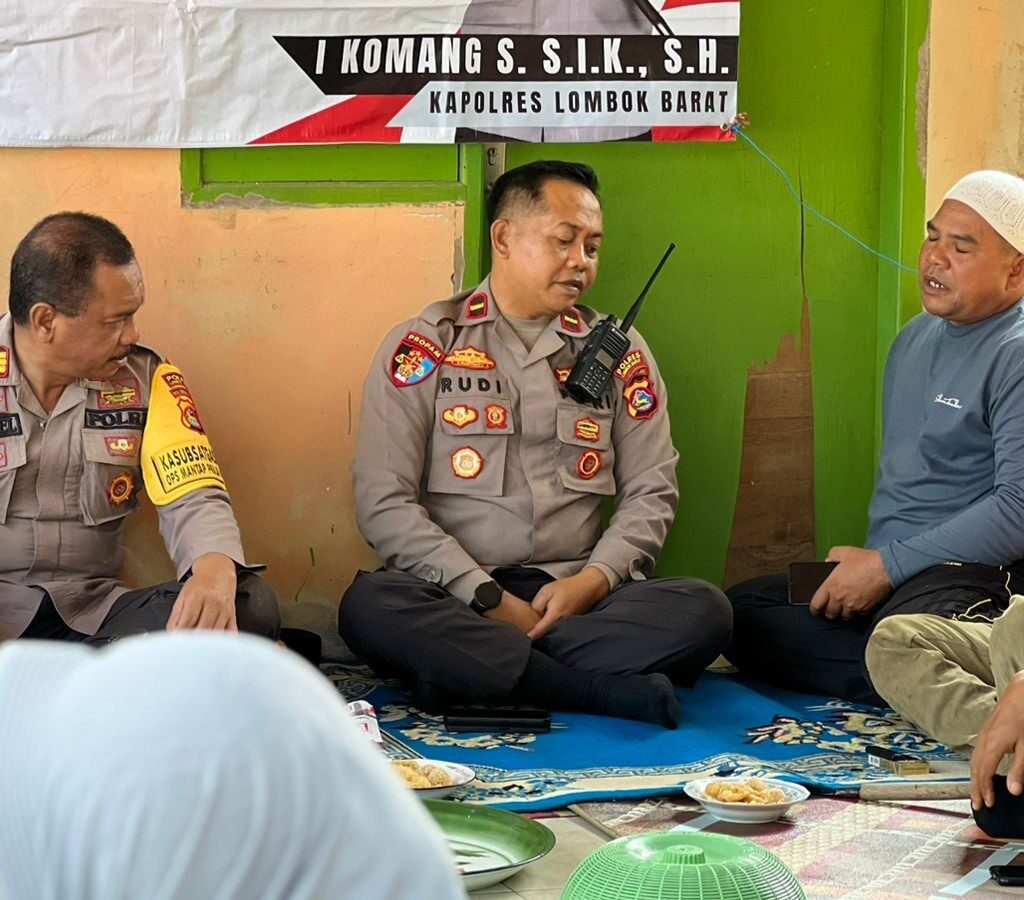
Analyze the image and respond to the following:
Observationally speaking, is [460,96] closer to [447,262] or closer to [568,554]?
[447,262]

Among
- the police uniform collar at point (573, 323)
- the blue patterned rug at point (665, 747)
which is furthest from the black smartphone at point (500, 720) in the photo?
the police uniform collar at point (573, 323)

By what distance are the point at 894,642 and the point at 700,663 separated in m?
0.54

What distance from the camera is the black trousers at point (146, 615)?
10.6 ft

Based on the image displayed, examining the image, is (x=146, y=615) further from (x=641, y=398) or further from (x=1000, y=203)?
(x=1000, y=203)

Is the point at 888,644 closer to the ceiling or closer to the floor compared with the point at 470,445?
closer to the floor

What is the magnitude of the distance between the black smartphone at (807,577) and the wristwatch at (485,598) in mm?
725

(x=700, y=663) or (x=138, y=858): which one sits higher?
(x=138, y=858)

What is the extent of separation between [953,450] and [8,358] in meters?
2.20

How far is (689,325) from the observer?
4199mm

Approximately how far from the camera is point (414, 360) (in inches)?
147

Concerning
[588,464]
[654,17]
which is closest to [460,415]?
[588,464]

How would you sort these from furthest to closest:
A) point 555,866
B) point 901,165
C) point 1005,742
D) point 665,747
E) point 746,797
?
1. point 901,165
2. point 665,747
3. point 746,797
4. point 555,866
5. point 1005,742

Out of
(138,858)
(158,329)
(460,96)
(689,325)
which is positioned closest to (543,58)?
(460,96)

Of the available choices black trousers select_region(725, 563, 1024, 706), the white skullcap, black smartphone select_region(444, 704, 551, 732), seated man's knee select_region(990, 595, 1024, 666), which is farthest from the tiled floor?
the white skullcap
